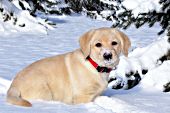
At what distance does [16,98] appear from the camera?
5.00 m

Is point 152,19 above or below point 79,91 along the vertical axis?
above

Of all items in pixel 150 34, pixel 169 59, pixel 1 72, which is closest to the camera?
pixel 169 59

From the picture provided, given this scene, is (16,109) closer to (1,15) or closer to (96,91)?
(96,91)

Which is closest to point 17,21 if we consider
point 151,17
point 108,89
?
point 108,89

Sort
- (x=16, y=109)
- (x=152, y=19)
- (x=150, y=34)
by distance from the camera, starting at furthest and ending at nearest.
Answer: (x=150, y=34)
(x=152, y=19)
(x=16, y=109)

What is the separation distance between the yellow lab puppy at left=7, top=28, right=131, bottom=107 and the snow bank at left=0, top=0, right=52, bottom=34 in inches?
446

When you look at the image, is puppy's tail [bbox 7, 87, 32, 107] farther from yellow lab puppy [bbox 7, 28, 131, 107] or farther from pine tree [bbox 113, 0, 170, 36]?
pine tree [bbox 113, 0, 170, 36]

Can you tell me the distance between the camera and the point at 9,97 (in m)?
5.05

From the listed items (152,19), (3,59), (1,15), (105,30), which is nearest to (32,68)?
(105,30)

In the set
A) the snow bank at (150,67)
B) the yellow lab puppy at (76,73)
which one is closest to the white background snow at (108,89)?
the snow bank at (150,67)

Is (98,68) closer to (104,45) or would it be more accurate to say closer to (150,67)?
(104,45)

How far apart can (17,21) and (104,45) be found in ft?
40.6

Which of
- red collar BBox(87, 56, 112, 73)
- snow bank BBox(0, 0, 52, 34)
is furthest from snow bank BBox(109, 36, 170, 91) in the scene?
snow bank BBox(0, 0, 52, 34)

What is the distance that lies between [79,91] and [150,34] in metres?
14.1
